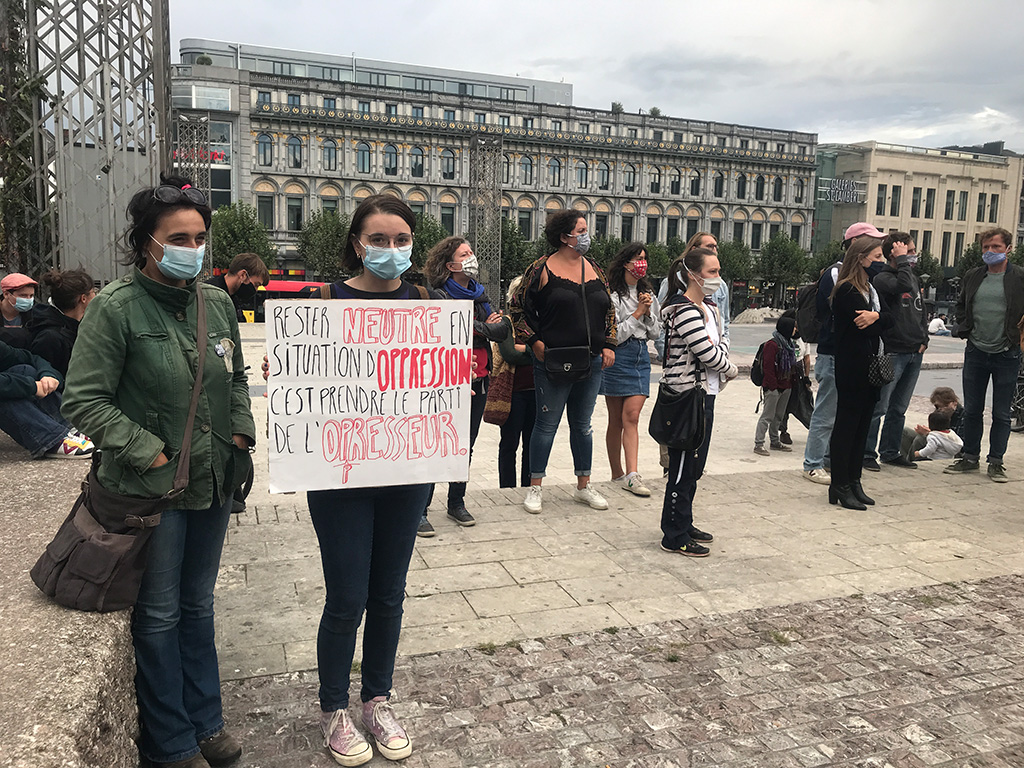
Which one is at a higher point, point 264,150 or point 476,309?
point 264,150

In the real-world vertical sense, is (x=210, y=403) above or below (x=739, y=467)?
above

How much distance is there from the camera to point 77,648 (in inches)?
95.3

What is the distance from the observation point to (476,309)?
529cm

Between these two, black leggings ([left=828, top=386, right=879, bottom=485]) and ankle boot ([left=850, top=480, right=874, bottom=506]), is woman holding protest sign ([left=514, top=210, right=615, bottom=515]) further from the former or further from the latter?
ankle boot ([left=850, top=480, right=874, bottom=506])

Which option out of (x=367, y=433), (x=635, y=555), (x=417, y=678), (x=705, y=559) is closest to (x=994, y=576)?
(x=705, y=559)

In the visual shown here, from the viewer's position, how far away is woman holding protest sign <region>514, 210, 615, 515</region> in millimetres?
5371

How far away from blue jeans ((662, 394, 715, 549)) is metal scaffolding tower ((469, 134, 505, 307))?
28897 mm

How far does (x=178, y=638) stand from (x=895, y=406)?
679 cm

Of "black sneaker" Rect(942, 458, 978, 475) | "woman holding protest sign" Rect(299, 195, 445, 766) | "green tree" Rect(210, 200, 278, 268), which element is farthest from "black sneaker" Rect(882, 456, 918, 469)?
"green tree" Rect(210, 200, 278, 268)

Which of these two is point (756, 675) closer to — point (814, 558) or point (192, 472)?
point (814, 558)

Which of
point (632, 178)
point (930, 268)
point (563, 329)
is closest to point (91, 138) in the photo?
point (563, 329)

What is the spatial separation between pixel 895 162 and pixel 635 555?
81768 mm

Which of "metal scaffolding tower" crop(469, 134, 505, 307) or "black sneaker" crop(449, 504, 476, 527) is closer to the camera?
"black sneaker" crop(449, 504, 476, 527)

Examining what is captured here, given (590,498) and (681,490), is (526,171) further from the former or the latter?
(681,490)
